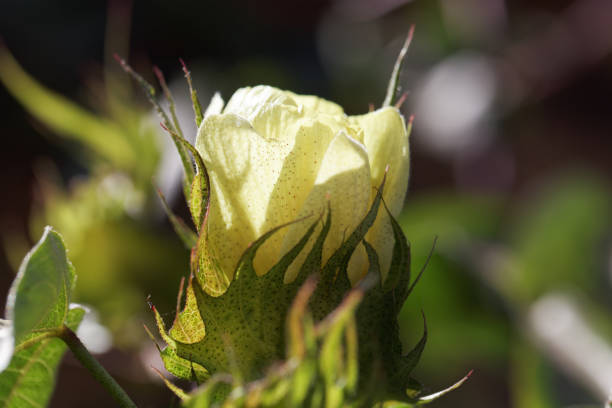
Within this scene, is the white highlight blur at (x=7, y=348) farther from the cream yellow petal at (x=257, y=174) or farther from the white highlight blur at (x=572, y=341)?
the white highlight blur at (x=572, y=341)

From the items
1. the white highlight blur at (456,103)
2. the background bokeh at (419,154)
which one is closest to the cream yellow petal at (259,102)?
the background bokeh at (419,154)

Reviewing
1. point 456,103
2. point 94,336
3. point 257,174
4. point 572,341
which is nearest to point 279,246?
Answer: point 257,174

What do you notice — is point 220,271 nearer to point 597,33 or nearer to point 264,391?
point 264,391

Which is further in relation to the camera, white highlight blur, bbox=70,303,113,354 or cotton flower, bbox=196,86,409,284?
white highlight blur, bbox=70,303,113,354

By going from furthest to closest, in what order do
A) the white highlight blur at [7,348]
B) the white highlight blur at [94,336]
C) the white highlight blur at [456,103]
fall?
1. the white highlight blur at [456,103]
2. the white highlight blur at [94,336]
3. the white highlight blur at [7,348]

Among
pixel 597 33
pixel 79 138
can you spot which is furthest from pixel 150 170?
pixel 597 33

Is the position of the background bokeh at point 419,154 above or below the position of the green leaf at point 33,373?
below

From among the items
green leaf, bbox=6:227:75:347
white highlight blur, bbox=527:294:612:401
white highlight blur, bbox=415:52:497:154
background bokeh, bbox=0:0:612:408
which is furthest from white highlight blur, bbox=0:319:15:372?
white highlight blur, bbox=415:52:497:154

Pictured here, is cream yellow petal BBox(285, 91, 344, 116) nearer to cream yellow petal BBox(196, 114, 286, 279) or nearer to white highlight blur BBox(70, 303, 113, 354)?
cream yellow petal BBox(196, 114, 286, 279)

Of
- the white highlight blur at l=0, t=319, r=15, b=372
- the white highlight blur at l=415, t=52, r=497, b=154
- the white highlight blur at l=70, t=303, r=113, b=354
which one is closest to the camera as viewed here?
the white highlight blur at l=0, t=319, r=15, b=372
